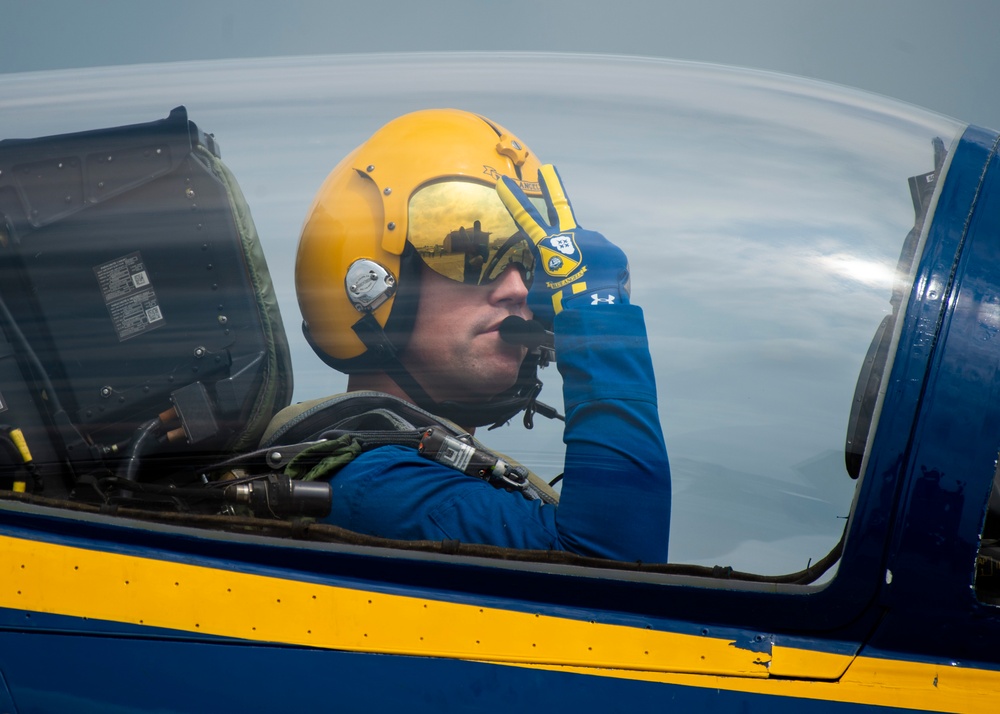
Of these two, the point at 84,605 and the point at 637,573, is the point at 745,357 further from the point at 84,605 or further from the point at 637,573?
the point at 84,605

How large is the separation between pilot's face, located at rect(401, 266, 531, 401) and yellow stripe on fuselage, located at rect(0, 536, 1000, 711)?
0.39 metres

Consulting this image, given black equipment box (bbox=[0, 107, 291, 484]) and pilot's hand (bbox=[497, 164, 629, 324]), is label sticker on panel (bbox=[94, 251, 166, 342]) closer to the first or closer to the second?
black equipment box (bbox=[0, 107, 291, 484])

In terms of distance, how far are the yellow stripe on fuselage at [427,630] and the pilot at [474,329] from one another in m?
0.14

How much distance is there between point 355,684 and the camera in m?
1.16

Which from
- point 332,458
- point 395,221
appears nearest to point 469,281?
point 395,221

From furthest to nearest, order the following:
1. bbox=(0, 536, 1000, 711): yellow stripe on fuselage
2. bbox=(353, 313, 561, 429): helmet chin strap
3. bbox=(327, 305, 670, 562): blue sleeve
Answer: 1. bbox=(353, 313, 561, 429): helmet chin strap
2. bbox=(327, 305, 670, 562): blue sleeve
3. bbox=(0, 536, 1000, 711): yellow stripe on fuselage

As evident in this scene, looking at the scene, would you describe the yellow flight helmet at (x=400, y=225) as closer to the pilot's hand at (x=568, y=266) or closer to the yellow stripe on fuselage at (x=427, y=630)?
the pilot's hand at (x=568, y=266)

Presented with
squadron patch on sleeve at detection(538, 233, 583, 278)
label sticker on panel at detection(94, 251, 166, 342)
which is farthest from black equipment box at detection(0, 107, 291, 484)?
squadron patch on sleeve at detection(538, 233, 583, 278)

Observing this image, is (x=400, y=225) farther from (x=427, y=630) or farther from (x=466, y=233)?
(x=427, y=630)

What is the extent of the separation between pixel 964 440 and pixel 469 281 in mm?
829

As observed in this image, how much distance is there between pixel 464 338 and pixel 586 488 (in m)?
0.37

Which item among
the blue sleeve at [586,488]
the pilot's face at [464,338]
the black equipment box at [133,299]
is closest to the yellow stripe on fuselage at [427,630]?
the blue sleeve at [586,488]

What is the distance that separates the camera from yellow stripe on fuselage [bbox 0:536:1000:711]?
3.75 feet

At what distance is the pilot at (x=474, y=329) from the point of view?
4.25 feet
